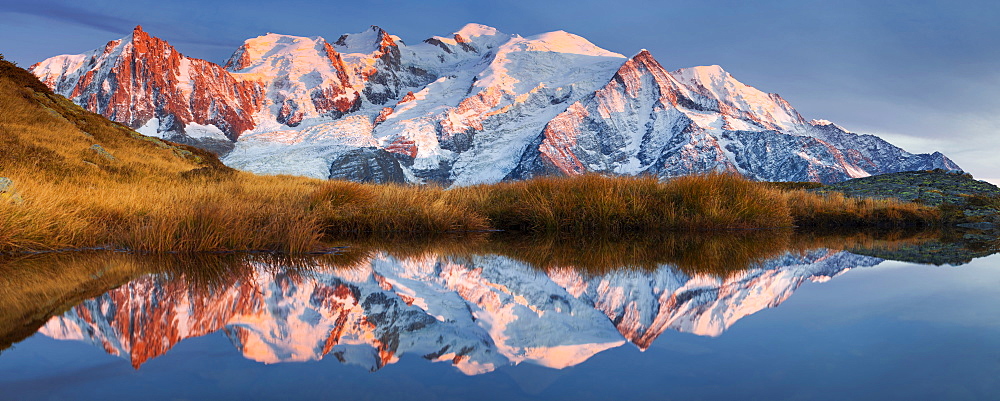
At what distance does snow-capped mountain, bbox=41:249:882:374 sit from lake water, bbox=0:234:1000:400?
18 millimetres

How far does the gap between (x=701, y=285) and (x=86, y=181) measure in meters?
12.5

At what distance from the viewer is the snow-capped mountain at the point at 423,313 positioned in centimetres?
260

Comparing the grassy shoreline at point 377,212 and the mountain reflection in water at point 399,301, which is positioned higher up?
the grassy shoreline at point 377,212

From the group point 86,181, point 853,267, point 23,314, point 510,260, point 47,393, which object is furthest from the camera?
point 86,181

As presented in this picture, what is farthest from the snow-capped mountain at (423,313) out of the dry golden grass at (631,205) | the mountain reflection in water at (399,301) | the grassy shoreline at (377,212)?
the dry golden grass at (631,205)

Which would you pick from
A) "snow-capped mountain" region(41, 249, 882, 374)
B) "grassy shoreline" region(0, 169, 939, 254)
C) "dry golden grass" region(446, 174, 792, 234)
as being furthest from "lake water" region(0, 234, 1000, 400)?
"dry golden grass" region(446, 174, 792, 234)

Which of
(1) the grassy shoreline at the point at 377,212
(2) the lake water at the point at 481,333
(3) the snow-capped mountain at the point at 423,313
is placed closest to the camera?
(2) the lake water at the point at 481,333

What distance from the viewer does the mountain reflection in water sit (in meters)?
2.66

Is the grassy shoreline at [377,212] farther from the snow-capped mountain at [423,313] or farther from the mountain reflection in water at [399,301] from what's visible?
the snow-capped mountain at [423,313]

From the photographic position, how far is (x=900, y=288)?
4.42m

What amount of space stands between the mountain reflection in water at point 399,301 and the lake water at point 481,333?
0.02m

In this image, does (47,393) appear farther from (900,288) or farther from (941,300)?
(900,288)

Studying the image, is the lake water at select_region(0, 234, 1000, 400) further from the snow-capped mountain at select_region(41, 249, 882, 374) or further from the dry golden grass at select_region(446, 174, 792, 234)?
the dry golden grass at select_region(446, 174, 792, 234)

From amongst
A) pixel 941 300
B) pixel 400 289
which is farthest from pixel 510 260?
pixel 941 300
